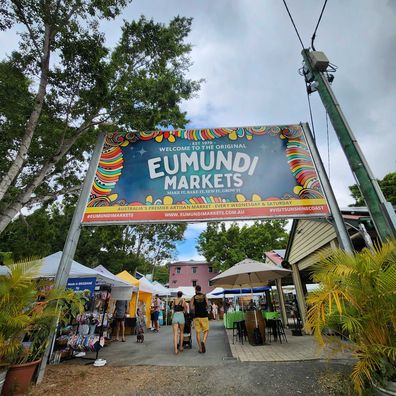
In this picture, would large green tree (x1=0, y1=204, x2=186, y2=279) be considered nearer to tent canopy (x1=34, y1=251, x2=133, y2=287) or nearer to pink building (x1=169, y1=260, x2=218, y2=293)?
tent canopy (x1=34, y1=251, x2=133, y2=287)

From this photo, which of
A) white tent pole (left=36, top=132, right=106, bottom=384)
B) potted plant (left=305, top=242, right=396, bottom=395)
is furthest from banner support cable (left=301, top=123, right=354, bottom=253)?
white tent pole (left=36, top=132, right=106, bottom=384)

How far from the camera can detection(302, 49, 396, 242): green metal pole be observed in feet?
13.0

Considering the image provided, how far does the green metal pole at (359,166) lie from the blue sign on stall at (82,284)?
6.63m

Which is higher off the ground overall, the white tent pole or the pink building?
the pink building

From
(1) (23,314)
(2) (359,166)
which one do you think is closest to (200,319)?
(1) (23,314)

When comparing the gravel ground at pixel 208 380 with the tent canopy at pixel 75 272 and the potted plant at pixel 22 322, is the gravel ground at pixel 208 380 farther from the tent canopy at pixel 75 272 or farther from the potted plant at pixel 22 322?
the tent canopy at pixel 75 272

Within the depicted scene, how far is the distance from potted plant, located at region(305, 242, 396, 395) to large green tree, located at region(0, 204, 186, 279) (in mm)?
8157

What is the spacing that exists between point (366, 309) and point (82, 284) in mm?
6368

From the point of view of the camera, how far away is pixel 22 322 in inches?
138

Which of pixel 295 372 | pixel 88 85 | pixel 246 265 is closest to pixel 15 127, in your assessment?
pixel 88 85

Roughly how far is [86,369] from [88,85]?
8.63 m

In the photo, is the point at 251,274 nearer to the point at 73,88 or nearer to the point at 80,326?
the point at 80,326

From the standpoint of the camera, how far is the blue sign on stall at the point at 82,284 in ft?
21.1

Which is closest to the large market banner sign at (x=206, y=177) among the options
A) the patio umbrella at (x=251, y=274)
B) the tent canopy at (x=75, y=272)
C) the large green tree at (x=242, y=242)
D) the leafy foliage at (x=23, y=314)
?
the leafy foliage at (x=23, y=314)
